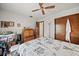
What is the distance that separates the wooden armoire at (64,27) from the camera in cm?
119

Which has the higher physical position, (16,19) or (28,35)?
(16,19)

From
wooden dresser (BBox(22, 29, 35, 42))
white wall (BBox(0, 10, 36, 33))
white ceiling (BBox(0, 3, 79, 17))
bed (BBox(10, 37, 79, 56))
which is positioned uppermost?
white ceiling (BBox(0, 3, 79, 17))

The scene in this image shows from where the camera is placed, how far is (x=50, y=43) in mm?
1303

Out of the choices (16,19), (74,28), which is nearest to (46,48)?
(74,28)

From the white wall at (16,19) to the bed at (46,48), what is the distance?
262 mm

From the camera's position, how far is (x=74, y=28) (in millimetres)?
1213

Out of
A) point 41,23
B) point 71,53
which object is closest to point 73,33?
point 71,53

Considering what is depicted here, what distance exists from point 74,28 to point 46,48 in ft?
1.68

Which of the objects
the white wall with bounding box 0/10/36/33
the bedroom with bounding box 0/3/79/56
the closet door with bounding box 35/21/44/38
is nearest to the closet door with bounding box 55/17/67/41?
the bedroom with bounding box 0/3/79/56

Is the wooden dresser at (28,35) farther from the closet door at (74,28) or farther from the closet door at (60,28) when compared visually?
the closet door at (74,28)

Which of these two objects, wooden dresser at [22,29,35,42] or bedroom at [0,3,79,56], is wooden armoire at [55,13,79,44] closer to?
bedroom at [0,3,79,56]

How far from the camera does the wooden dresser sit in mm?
1318

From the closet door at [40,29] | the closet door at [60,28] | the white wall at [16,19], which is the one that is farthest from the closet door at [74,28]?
the white wall at [16,19]

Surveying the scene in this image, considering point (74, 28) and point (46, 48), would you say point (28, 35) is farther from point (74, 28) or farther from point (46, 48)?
point (74, 28)
